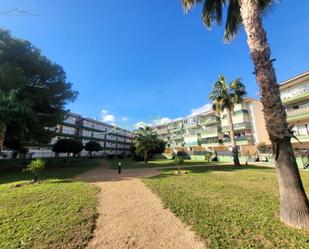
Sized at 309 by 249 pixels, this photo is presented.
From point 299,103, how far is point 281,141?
2963 cm

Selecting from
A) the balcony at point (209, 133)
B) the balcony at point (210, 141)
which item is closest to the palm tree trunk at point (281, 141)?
the balcony at point (210, 141)

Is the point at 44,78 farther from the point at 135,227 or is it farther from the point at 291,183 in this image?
the point at 291,183

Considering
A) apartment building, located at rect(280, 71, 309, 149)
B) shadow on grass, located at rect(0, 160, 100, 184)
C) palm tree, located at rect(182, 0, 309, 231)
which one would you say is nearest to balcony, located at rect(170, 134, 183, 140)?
apartment building, located at rect(280, 71, 309, 149)

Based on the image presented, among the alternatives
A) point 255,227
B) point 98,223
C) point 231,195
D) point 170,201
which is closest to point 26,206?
point 98,223

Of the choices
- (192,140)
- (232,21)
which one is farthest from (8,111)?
(192,140)

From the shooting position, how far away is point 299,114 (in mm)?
25516

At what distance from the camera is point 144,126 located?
33.7 m

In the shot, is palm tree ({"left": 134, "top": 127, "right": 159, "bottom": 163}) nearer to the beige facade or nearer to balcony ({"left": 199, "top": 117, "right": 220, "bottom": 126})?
the beige facade

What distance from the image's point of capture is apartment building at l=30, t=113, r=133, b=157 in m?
50.0

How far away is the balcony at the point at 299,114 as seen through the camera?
24.8 metres

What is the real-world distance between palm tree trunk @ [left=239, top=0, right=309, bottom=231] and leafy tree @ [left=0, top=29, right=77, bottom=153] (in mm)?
18507

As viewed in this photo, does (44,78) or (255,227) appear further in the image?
(44,78)

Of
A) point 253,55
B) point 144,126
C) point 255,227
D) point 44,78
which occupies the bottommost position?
point 255,227

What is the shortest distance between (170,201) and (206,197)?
1769mm
